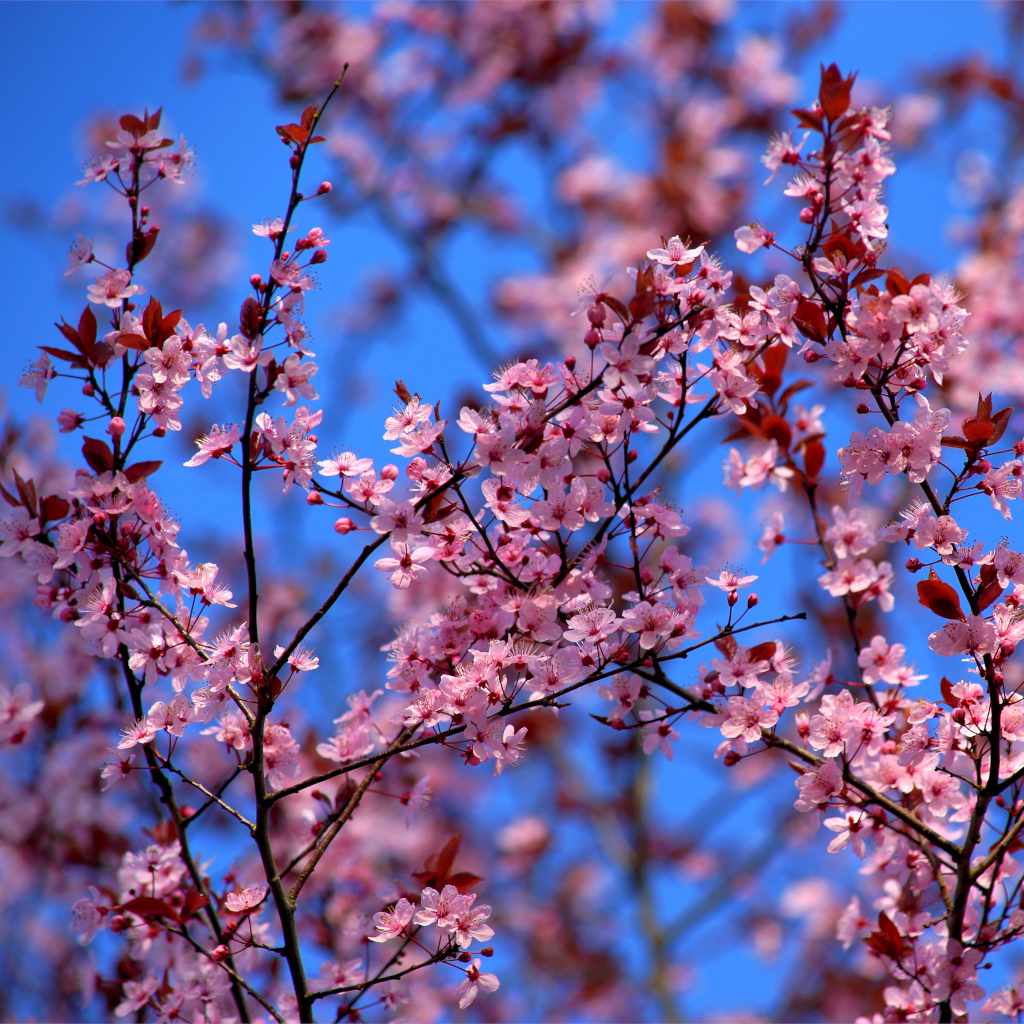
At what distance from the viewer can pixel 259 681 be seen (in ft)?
7.11

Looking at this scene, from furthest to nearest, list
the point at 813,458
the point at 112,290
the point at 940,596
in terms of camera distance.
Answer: the point at 813,458, the point at 112,290, the point at 940,596

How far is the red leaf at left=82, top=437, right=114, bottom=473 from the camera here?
2.20 meters

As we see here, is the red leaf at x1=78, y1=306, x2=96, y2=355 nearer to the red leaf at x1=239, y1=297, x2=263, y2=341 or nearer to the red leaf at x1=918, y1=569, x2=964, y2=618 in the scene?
the red leaf at x1=239, y1=297, x2=263, y2=341

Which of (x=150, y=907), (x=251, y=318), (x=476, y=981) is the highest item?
(x=251, y=318)

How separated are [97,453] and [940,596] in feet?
5.46

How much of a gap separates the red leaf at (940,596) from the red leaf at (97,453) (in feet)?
5.24

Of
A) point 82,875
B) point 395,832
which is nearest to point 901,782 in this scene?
point 82,875

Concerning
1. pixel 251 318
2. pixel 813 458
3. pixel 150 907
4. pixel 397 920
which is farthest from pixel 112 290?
pixel 813 458

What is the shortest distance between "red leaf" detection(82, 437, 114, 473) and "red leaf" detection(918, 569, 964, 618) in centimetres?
160

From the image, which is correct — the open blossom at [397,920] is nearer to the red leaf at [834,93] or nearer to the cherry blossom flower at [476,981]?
the cherry blossom flower at [476,981]

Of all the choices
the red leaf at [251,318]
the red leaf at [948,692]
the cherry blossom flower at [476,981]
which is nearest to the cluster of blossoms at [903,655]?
the red leaf at [948,692]

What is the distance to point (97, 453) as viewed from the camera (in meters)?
A: 2.20

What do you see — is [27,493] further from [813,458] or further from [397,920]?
[813,458]

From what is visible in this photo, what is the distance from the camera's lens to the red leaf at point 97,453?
2.20m
